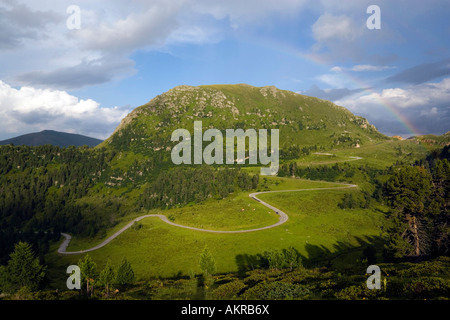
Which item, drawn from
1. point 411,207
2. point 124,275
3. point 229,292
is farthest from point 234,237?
point 229,292

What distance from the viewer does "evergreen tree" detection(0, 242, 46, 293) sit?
64750 millimetres

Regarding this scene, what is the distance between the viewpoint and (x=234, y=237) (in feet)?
369

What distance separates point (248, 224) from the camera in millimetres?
130250

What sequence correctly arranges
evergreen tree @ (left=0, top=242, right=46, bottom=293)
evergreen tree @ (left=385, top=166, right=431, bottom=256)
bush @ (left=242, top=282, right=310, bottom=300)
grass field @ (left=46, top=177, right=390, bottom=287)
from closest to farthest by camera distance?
bush @ (left=242, top=282, right=310, bottom=300), evergreen tree @ (left=385, top=166, right=431, bottom=256), evergreen tree @ (left=0, top=242, right=46, bottom=293), grass field @ (left=46, top=177, right=390, bottom=287)

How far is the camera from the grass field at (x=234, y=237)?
315 feet

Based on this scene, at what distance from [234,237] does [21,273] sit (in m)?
75.7

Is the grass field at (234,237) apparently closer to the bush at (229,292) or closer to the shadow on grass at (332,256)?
the shadow on grass at (332,256)

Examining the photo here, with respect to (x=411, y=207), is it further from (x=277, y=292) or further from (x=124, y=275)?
(x=124, y=275)

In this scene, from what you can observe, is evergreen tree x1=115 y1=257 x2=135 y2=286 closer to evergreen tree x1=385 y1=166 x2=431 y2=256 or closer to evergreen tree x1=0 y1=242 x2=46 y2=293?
evergreen tree x1=0 y1=242 x2=46 y2=293

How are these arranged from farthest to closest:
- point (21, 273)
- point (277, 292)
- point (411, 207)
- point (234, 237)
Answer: point (234, 237), point (21, 273), point (411, 207), point (277, 292)

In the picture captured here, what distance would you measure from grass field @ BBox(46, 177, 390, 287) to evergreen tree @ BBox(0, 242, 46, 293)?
2196cm

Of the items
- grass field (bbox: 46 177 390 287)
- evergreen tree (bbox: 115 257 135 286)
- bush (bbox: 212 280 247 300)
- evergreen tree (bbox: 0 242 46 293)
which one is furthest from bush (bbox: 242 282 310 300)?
evergreen tree (bbox: 0 242 46 293)
